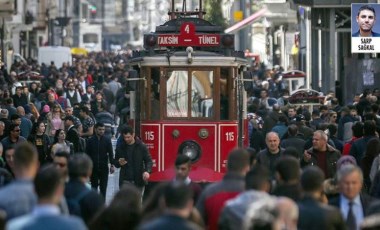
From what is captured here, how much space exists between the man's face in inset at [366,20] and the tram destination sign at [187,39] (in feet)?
24.8

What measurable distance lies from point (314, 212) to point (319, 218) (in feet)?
0.28

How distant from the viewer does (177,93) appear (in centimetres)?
2334

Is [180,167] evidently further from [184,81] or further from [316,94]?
[316,94]

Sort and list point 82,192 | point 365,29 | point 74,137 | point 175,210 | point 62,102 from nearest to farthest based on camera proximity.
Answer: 1. point 175,210
2. point 82,192
3. point 74,137
4. point 365,29
5. point 62,102

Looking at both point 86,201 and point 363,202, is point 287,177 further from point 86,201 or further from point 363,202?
point 86,201

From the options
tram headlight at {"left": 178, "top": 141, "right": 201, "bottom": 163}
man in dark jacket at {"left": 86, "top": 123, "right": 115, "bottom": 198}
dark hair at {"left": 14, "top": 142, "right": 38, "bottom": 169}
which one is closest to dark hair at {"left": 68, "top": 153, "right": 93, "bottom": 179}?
dark hair at {"left": 14, "top": 142, "right": 38, "bottom": 169}

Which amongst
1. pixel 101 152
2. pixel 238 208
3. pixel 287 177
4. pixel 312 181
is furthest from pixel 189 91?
pixel 238 208

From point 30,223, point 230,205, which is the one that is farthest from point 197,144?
point 30,223

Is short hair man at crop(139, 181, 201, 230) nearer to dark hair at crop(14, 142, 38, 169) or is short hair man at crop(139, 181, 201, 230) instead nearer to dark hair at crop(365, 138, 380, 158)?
dark hair at crop(14, 142, 38, 169)

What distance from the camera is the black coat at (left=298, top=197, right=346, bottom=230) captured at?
11773 millimetres

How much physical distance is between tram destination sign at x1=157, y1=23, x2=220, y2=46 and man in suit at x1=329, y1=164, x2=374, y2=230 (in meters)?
10.7

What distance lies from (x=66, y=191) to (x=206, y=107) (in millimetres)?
9907

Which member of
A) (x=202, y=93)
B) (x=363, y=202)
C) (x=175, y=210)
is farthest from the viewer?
(x=202, y=93)

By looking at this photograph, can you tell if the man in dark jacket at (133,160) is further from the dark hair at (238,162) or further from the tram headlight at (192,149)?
the dark hair at (238,162)
